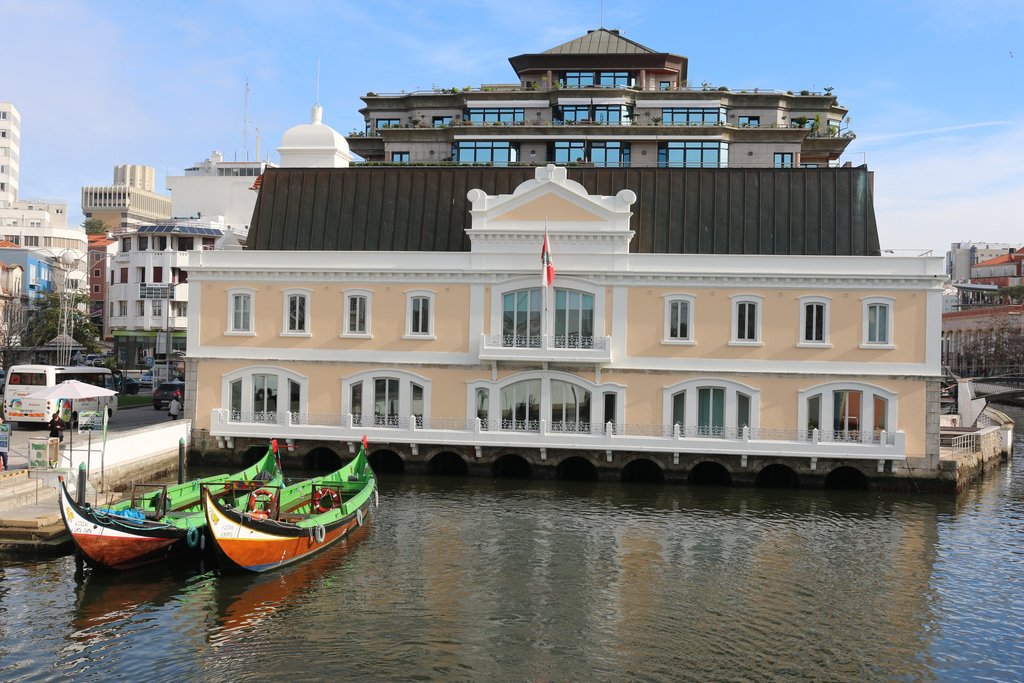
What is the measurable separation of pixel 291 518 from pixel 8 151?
412ft

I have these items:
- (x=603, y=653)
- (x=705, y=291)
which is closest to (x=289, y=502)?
(x=603, y=653)

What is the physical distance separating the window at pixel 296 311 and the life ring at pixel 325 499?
13238 millimetres

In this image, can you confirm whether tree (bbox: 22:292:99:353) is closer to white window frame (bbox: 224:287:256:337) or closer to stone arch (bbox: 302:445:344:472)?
white window frame (bbox: 224:287:256:337)

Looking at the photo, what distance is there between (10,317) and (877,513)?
234ft

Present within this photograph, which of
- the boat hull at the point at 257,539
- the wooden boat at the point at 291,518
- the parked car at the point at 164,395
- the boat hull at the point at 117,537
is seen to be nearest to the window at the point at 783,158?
the parked car at the point at 164,395

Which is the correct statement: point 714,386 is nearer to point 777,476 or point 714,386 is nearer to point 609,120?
point 777,476

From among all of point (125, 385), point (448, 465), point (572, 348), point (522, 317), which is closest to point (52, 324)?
point (125, 385)

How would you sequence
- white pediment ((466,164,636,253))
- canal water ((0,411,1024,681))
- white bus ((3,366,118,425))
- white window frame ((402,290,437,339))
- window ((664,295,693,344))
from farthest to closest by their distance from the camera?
white bus ((3,366,118,425)) < white window frame ((402,290,437,339)) < white pediment ((466,164,636,253)) < window ((664,295,693,344)) < canal water ((0,411,1024,681))

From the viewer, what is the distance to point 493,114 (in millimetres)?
82875

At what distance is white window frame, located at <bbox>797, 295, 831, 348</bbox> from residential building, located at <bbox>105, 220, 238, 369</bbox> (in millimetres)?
73894

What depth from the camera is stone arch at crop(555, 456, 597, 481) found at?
46.1 metres

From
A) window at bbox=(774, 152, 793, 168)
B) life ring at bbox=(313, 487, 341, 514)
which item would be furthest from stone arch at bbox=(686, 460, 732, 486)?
window at bbox=(774, 152, 793, 168)

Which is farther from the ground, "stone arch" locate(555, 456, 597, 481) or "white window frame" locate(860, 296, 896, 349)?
"white window frame" locate(860, 296, 896, 349)

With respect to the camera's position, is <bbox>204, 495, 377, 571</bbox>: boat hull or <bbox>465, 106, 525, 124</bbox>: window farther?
<bbox>465, 106, 525, 124</bbox>: window
